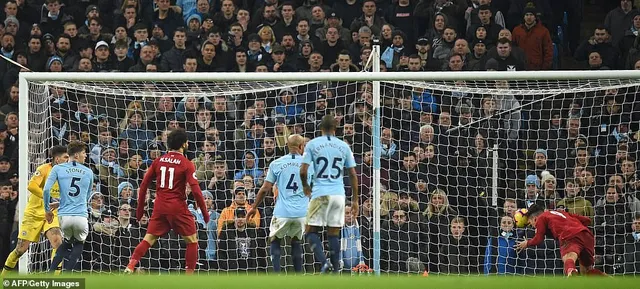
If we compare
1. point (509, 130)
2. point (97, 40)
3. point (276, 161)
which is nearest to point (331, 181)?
point (276, 161)

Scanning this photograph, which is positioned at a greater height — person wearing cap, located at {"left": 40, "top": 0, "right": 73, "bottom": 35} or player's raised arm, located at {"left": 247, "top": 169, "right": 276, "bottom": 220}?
person wearing cap, located at {"left": 40, "top": 0, "right": 73, "bottom": 35}

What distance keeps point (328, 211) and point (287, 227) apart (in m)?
0.74

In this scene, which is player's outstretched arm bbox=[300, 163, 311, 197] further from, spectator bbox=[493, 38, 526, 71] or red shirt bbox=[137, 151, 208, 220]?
spectator bbox=[493, 38, 526, 71]

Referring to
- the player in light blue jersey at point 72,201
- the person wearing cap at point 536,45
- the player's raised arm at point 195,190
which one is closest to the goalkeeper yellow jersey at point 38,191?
the player in light blue jersey at point 72,201

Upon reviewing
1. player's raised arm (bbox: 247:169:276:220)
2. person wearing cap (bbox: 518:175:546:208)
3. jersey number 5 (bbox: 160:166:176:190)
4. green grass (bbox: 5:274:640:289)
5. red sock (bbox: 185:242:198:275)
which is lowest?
red sock (bbox: 185:242:198:275)

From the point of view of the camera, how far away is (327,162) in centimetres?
1366

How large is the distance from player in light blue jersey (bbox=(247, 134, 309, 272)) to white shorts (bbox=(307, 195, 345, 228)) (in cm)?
53

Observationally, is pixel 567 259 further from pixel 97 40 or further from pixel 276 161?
pixel 97 40

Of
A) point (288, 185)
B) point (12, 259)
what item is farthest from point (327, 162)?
point (12, 259)

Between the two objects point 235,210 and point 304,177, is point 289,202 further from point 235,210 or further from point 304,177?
point 235,210

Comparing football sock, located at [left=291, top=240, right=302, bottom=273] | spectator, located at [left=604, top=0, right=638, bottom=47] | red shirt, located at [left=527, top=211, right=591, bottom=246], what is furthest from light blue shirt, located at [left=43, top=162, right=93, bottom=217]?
spectator, located at [left=604, top=0, right=638, bottom=47]

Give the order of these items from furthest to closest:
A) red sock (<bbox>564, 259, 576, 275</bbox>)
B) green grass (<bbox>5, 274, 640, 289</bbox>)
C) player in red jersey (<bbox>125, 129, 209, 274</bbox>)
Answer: player in red jersey (<bbox>125, 129, 209, 274</bbox>), red sock (<bbox>564, 259, 576, 275</bbox>), green grass (<bbox>5, 274, 640, 289</bbox>)

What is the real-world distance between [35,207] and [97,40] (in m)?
4.92

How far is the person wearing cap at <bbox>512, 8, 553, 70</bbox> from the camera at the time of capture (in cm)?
1809
